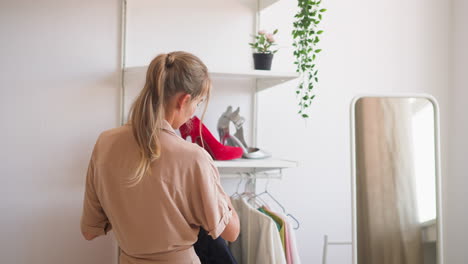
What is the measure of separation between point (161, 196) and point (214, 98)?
1069mm

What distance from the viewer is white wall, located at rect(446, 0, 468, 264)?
97.7 inches

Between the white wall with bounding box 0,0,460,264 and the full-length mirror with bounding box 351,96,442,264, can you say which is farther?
the white wall with bounding box 0,0,460,264

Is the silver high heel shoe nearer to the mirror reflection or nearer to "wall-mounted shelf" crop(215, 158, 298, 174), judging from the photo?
"wall-mounted shelf" crop(215, 158, 298, 174)

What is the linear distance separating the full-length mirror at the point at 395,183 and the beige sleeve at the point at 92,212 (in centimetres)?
101

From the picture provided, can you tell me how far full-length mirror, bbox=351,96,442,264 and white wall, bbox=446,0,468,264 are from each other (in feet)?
1.92

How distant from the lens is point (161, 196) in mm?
1260

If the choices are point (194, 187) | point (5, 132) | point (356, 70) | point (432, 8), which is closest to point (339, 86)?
point (356, 70)

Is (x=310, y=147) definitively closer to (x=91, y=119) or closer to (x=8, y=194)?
(x=91, y=119)

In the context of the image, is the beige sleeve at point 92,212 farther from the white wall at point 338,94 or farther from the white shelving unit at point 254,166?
Answer: the white wall at point 338,94

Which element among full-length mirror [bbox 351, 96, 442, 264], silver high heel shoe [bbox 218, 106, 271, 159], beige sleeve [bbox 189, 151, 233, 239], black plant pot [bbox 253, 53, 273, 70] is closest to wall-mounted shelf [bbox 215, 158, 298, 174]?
silver high heel shoe [bbox 218, 106, 271, 159]

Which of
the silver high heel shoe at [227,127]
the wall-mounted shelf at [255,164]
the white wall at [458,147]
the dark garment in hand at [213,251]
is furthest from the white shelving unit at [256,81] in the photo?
the white wall at [458,147]

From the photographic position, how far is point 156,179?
1.25 meters

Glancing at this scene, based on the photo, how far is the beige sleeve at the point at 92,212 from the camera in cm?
141

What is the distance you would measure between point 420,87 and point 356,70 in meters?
0.38
